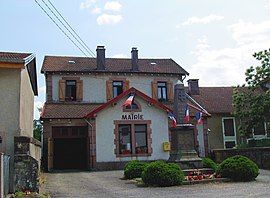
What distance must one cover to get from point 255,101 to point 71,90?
15.0 m

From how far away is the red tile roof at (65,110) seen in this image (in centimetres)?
2906

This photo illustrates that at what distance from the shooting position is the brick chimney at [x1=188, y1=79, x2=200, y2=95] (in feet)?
131

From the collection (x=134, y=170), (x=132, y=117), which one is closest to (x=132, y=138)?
(x=132, y=117)

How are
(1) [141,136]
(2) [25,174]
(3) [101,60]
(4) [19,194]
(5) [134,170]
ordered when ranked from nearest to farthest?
(4) [19,194]
(2) [25,174]
(5) [134,170]
(1) [141,136]
(3) [101,60]

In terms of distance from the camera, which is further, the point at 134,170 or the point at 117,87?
the point at 117,87

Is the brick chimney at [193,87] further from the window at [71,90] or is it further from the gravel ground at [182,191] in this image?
the gravel ground at [182,191]

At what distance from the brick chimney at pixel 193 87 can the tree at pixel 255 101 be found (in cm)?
620

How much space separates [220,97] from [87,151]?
1697 centimetres

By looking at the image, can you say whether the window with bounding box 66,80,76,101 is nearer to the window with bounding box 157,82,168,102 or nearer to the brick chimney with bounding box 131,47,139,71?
the brick chimney with bounding box 131,47,139,71

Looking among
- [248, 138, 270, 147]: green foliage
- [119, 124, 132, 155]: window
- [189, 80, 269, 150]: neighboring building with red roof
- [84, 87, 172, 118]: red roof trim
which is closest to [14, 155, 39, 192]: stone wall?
[84, 87, 172, 118]: red roof trim

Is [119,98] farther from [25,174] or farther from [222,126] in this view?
[25,174]

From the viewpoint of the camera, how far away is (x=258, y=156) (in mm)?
25172

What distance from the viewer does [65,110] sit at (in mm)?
30156

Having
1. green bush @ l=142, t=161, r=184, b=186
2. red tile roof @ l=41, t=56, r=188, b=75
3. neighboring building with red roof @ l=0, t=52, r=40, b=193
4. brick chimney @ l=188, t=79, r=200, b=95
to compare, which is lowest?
green bush @ l=142, t=161, r=184, b=186
